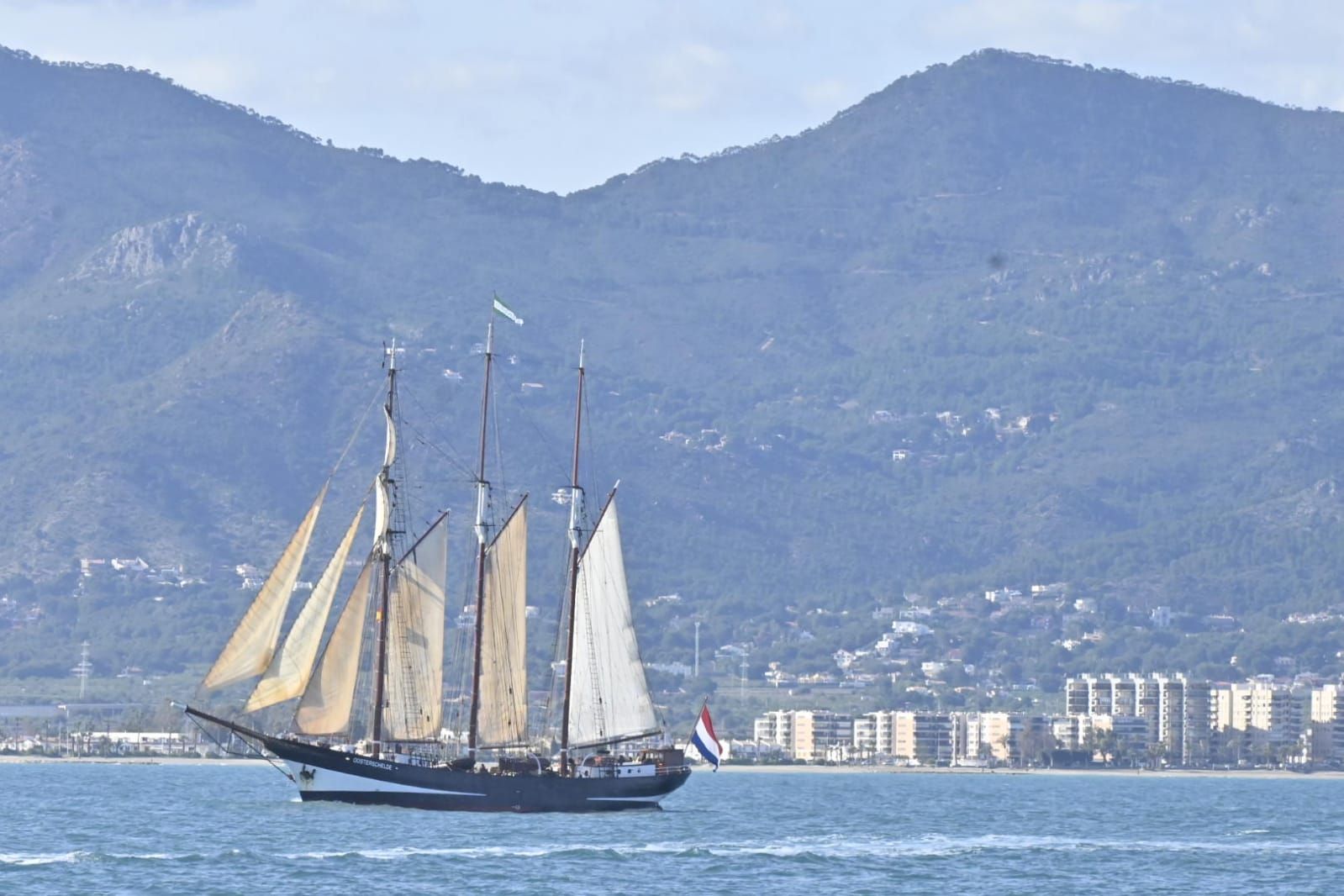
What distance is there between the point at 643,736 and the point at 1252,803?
6679 cm

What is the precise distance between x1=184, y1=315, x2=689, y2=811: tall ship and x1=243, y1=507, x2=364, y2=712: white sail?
6cm

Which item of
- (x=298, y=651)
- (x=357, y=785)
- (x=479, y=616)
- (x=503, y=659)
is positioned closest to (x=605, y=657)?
(x=503, y=659)

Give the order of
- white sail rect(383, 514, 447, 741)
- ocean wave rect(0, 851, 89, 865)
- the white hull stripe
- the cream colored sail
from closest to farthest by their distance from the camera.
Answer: ocean wave rect(0, 851, 89, 865) → the white hull stripe → white sail rect(383, 514, 447, 741) → the cream colored sail

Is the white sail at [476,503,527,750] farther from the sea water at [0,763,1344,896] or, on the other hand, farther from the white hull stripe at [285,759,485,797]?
the white hull stripe at [285,759,485,797]

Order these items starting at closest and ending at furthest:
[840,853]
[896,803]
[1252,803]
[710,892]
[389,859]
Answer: [710,892]
[389,859]
[840,853]
[896,803]
[1252,803]

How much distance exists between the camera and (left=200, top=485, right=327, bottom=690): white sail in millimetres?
125000

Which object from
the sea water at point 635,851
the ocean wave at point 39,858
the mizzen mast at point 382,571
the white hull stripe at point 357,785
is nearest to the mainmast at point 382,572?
the mizzen mast at point 382,571

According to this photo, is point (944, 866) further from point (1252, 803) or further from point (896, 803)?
point (1252, 803)

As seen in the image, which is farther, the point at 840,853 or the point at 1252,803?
the point at 1252,803

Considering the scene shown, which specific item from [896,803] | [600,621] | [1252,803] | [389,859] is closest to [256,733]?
[600,621]

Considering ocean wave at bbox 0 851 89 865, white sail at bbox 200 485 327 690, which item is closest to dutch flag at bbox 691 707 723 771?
white sail at bbox 200 485 327 690

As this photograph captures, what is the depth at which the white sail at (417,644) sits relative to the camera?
443 ft

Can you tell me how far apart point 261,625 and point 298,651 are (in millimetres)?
2683

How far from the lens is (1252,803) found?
646ft
